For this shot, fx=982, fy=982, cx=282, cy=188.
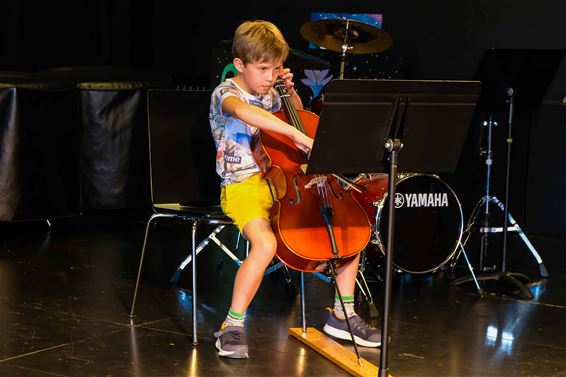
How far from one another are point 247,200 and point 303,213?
0.96 ft

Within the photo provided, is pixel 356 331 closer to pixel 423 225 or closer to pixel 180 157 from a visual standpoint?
pixel 180 157

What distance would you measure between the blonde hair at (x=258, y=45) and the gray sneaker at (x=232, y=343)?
3.49 ft

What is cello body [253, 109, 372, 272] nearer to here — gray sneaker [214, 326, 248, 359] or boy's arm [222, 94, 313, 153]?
boy's arm [222, 94, 313, 153]

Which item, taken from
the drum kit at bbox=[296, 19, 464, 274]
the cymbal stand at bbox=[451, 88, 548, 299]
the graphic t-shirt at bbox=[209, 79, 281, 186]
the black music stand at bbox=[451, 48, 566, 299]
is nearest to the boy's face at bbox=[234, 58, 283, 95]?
the graphic t-shirt at bbox=[209, 79, 281, 186]

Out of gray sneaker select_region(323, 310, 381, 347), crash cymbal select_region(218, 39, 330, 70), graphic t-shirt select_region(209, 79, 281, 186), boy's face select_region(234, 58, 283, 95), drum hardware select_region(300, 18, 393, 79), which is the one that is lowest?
gray sneaker select_region(323, 310, 381, 347)

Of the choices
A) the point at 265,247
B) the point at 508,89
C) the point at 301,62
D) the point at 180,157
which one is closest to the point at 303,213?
the point at 265,247

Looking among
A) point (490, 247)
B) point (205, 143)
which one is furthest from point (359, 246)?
point (490, 247)

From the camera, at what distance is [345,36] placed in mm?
5137

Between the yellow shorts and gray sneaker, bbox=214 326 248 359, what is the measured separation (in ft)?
1.32

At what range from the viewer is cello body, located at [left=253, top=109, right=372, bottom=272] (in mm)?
3703

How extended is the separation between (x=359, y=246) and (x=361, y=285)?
1116 millimetres

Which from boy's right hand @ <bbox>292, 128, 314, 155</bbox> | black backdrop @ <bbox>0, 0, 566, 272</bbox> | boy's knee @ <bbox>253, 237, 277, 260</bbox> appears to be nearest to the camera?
boy's right hand @ <bbox>292, 128, 314, 155</bbox>

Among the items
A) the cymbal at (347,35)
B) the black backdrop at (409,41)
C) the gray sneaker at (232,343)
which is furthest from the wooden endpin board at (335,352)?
the black backdrop at (409,41)

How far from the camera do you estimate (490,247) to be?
20.0 ft
